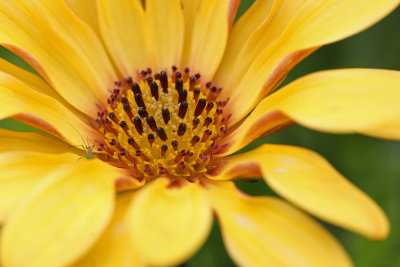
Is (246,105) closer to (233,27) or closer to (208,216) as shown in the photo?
(233,27)

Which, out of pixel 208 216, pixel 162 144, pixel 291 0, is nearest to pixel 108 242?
pixel 208 216

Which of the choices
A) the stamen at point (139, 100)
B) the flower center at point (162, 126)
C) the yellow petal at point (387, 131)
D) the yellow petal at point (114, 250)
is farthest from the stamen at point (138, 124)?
the yellow petal at point (387, 131)

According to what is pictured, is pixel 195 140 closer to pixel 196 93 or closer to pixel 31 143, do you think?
pixel 196 93

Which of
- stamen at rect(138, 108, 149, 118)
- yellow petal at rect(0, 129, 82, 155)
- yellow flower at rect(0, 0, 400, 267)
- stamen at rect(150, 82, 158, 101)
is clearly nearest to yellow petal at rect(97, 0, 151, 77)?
yellow flower at rect(0, 0, 400, 267)

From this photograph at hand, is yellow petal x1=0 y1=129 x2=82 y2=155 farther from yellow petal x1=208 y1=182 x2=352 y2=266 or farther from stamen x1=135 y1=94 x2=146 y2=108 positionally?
yellow petal x1=208 y1=182 x2=352 y2=266

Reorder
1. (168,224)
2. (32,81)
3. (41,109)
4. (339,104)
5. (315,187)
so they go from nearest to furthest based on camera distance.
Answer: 1. (168,224)
2. (315,187)
3. (339,104)
4. (41,109)
5. (32,81)

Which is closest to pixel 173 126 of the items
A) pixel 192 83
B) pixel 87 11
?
pixel 192 83

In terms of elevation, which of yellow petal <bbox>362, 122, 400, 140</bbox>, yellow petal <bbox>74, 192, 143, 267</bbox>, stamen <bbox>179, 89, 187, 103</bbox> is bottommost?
yellow petal <bbox>362, 122, 400, 140</bbox>
